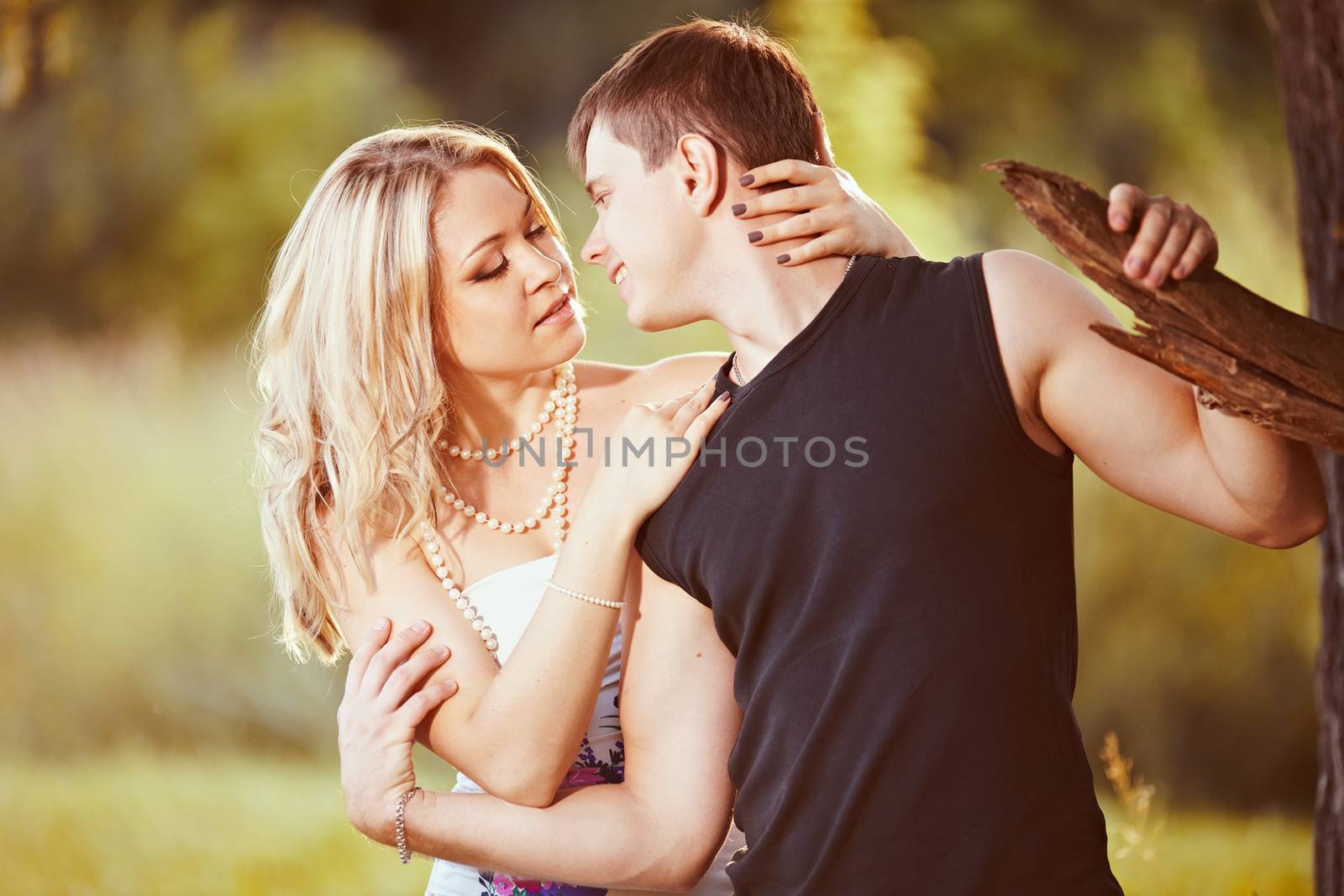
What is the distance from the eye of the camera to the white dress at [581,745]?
6.06 ft

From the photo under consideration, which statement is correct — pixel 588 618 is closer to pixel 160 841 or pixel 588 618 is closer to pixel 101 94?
pixel 160 841

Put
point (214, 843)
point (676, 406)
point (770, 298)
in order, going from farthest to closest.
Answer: point (214, 843)
point (676, 406)
point (770, 298)

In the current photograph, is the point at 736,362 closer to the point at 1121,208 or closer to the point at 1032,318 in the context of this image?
the point at 1032,318

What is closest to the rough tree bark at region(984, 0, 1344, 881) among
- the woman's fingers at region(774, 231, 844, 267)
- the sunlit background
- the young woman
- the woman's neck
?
the woman's fingers at region(774, 231, 844, 267)

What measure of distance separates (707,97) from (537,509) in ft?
2.75

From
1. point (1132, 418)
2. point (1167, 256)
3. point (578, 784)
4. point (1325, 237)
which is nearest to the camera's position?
point (1167, 256)

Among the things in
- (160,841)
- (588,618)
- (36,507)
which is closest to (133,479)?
(36,507)

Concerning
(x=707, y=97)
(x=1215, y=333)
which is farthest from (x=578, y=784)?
(x=1215, y=333)

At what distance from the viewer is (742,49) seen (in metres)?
1.47

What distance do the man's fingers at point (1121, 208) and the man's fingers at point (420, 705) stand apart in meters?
1.09

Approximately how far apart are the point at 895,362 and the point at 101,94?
13.5 ft

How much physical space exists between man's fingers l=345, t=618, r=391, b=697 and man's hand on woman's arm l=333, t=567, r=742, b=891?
0.05 meters

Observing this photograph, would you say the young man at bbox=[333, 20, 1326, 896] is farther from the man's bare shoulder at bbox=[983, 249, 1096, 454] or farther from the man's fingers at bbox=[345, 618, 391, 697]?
the man's fingers at bbox=[345, 618, 391, 697]

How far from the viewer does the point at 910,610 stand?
1.24 metres
